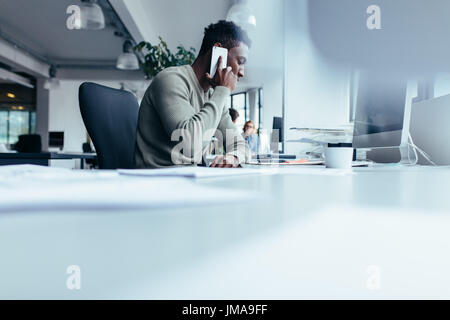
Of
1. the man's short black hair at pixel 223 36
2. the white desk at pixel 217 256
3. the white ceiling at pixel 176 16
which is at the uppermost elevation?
the white ceiling at pixel 176 16

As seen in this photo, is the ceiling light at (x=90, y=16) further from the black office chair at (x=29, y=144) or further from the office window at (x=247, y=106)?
the office window at (x=247, y=106)

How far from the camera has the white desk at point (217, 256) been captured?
7.5 inches

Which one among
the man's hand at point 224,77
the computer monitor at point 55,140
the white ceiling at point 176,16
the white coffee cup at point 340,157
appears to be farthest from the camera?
the computer monitor at point 55,140

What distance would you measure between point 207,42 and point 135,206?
1.56 meters

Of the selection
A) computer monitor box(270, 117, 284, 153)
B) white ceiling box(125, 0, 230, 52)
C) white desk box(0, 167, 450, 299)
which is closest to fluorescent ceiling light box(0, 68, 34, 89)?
white ceiling box(125, 0, 230, 52)

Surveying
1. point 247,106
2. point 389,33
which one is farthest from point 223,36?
point 247,106

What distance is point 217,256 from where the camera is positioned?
0.67ft

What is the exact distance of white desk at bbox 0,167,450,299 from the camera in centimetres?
19

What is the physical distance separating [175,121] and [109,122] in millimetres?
453

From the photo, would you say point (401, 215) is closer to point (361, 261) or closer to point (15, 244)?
point (361, 261)

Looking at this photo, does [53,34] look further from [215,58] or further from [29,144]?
[215,58]

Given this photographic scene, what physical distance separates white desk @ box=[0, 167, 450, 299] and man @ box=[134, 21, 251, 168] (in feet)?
3.17

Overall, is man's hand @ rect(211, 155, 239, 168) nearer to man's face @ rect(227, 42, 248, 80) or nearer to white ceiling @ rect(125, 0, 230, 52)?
man's face @ rect(227, 42, 248, 80)

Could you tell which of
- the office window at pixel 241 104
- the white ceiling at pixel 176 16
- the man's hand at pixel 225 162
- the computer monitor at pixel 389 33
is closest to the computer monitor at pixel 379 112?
the computer monitor at pixel 389 33
